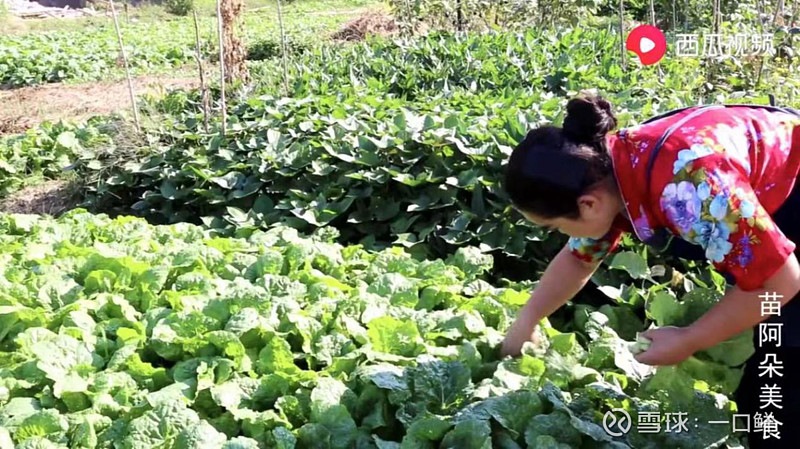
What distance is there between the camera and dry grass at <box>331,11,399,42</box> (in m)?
14.4

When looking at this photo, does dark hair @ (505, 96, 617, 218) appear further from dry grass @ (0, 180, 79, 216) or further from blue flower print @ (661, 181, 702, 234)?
dry grass @ (0, 180, 79, 216)

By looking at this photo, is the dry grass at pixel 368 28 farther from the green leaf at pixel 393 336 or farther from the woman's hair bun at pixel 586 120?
the woman's hair bun at pixel 586 120

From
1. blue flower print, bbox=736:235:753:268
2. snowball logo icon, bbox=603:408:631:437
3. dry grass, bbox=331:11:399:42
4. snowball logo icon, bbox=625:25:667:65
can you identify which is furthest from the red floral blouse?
dry grass, bbox=331:11:399:42

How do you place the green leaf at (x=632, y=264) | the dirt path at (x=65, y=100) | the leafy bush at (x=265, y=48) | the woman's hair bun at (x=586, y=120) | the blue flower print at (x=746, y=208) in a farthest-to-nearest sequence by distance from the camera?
the leafy bush at (x=265, y=48) < the dirt path at (x=65, y=100) < the green leaf at (x=632, y=264) < the woman's hair bun at (x=586, y=120) < the blue flower print at (x=746, y=208)

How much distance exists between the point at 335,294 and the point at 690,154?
1.54 metres

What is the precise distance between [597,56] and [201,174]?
4247 millimetres

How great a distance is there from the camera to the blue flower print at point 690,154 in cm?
155

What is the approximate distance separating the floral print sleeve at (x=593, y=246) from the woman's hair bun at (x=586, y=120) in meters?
0.35

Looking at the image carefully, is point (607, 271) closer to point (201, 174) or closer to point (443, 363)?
point (443, 363)

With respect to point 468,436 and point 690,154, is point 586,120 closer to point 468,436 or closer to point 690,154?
point 690,154

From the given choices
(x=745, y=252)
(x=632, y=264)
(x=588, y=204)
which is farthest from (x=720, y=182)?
(x=632, y=264)

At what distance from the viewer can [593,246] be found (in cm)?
196

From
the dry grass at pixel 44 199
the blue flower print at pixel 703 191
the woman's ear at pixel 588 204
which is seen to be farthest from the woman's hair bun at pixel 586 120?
the dry grass at pixel 44 199

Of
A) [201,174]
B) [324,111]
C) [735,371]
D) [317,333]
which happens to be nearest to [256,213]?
[201,174]
